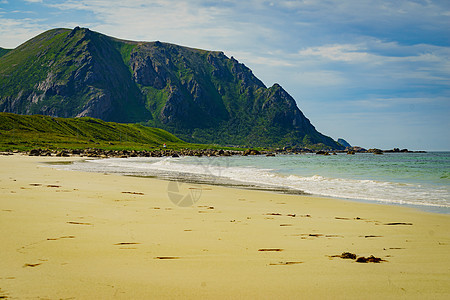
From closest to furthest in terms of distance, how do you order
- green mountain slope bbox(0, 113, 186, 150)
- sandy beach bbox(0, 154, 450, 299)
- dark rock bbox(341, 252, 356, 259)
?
sandy beach bbox(0, 154, 450, 299)
dark rock bbox(341, 252, 356, 259)
green mountain slope bbox(0, 113, 186, 150)

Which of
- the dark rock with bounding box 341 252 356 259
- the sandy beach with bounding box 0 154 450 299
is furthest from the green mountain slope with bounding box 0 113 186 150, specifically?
the dark rock with bounding box 341 252 356 259

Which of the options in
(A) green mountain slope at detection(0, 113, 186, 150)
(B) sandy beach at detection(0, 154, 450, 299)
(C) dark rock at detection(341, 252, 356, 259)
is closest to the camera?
(B) sandy beach at detection(0, 154, 450, 299)

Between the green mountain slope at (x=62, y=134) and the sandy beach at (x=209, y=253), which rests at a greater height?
the green mountain slope at (x=62, y=134)

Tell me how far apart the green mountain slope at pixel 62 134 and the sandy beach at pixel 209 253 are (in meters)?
85.6

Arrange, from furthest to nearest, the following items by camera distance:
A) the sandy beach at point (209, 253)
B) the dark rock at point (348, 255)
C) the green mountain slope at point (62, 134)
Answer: the green mountain slope at point (62, 134)
the dark rock at point (348, 255)
the sandy beach at point (209, 253)

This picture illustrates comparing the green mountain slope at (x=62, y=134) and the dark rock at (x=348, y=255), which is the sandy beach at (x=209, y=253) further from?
the green mountain slope at (x=62, y=134)

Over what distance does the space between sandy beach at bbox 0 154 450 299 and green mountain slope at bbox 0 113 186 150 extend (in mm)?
85641

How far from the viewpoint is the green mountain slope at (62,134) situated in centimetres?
9844

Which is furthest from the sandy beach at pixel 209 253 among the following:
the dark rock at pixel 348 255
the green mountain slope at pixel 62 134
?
the green mountain slope at pixel 62 134

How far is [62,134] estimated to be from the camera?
13150cm

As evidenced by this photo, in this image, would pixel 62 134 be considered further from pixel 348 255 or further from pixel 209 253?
pixel 348 255

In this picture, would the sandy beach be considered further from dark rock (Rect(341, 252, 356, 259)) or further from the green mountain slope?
the green mountain slope

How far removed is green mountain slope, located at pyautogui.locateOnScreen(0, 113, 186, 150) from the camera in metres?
98.4

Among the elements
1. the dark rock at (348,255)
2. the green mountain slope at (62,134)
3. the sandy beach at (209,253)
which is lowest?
the sandy beach at (209,253)
